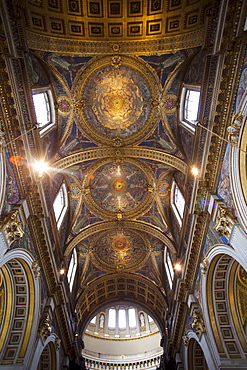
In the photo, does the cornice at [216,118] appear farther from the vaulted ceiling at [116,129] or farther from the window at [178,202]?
the window at [178,202]

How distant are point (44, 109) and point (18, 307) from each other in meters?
10.7

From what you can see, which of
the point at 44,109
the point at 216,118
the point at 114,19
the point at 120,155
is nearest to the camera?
the point at 216,118

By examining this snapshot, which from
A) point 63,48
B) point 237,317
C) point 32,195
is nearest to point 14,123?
point 32,195

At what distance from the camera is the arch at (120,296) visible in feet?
75.7

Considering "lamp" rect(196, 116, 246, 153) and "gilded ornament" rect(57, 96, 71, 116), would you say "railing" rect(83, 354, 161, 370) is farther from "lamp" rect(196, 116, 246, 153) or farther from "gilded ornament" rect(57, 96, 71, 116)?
"lamp" rect(196, 116, 246, 153)

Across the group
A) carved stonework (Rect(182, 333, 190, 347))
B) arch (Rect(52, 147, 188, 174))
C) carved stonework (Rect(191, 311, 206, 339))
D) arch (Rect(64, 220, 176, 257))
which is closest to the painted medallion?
arch (Rect(64, 220, 176, 257))

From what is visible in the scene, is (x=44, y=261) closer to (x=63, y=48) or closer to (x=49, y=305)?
(x=49, y=305)

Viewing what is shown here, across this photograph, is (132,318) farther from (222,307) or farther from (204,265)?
(204,265)

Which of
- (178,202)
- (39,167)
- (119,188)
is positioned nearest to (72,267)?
(119,188)

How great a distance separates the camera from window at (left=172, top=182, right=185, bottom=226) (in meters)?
17.7

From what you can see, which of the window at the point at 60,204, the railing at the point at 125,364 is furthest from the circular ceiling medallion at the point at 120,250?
the railing at the point at 125,364

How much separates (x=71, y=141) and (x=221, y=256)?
1082cm

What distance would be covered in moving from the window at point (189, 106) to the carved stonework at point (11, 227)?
9.85 metres

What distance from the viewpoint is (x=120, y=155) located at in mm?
17547
